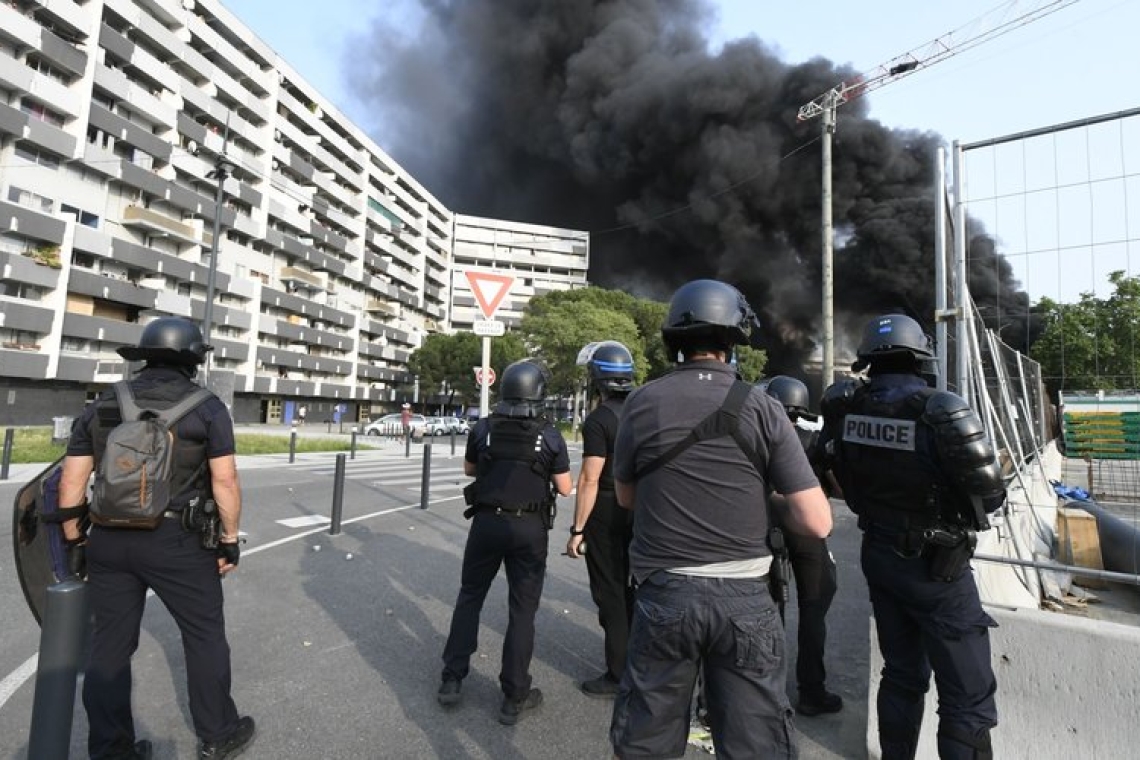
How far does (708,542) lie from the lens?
1.62 metres

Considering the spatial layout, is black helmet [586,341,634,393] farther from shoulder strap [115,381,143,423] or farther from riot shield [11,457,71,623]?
riot shield [11,457,71,623]

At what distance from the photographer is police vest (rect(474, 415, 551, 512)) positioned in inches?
111

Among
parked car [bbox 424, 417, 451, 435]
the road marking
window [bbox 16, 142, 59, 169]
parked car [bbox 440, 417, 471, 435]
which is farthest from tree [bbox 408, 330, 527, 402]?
the road marking

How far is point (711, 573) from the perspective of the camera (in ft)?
5.25

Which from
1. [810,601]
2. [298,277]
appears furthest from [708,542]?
[298,277]

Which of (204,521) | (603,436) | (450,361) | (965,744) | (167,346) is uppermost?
(450,361)

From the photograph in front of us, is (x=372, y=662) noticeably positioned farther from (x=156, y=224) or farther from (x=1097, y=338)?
(x=156, y=224)

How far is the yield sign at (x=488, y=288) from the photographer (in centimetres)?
499

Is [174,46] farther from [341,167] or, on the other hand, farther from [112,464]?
[112,464]

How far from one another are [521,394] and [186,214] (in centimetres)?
4040

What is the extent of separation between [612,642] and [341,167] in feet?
177

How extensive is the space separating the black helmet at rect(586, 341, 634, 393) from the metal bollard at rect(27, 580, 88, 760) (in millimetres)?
2271

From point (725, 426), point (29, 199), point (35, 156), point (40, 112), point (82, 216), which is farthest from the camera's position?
point (82, 216)

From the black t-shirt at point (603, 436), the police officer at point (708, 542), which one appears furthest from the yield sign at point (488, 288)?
the police officer at point (708, 542)
